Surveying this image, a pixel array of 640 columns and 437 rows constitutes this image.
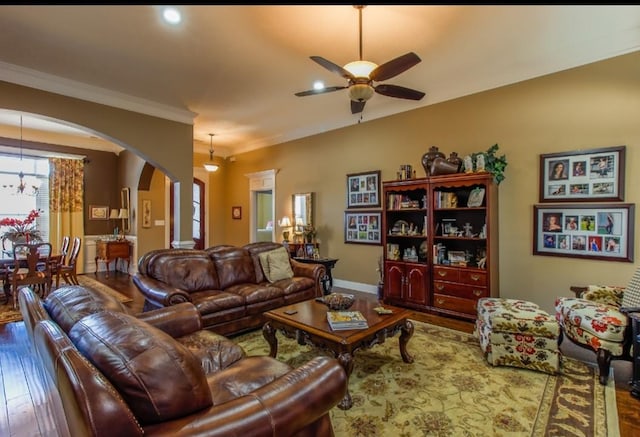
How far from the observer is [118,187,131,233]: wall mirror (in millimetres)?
7652

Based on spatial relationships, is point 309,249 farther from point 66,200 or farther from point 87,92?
point 66,200

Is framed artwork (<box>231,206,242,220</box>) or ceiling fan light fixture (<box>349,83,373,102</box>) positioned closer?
ceiling fan light fixture (<box>349,83,373,102</box>)

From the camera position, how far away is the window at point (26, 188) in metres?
6.69

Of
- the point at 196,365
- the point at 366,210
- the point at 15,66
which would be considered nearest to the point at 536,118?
the point at 366,210

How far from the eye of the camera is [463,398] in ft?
7.69

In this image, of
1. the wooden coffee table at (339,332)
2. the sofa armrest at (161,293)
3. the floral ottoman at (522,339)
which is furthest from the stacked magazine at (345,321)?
the sofa armrest at (161,293)

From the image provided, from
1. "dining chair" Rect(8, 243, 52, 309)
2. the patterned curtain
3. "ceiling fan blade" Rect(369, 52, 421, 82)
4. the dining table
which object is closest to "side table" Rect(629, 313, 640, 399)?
"ceiling fan blade" Rect(369, 52, 421, 82)

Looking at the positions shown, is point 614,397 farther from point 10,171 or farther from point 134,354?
point 10,171

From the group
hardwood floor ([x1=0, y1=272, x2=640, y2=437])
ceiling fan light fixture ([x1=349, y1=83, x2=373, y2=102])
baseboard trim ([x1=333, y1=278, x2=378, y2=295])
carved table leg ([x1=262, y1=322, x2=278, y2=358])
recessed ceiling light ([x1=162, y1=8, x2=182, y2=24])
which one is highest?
recessed ceiling light ([x1=162, y1=8, x2=182, y2=24])

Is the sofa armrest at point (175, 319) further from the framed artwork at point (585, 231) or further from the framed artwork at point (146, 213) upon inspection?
the framed artwork at point (146, 213)

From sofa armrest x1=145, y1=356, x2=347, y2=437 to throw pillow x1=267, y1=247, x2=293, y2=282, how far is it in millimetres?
2797

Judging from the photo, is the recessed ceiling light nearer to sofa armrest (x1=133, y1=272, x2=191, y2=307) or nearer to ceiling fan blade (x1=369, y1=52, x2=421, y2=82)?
ceiling fan blade (x1=369, y1=52, x2=421, y2=82)

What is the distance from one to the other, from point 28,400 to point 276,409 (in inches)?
93.5

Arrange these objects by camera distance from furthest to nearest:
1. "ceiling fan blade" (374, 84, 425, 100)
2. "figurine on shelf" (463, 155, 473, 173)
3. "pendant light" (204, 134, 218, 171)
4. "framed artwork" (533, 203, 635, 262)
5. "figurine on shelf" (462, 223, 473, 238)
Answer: "pendant light" (204, 134, 218, 171) < "figurine on shelf" (462, 223, 473, 238) < "figurine on shelf" (463, 155, 473, 173) < "framed artwork" (533, 203, 635, 262) < "ceiling fan blade" (374, 84, 425, 100)
